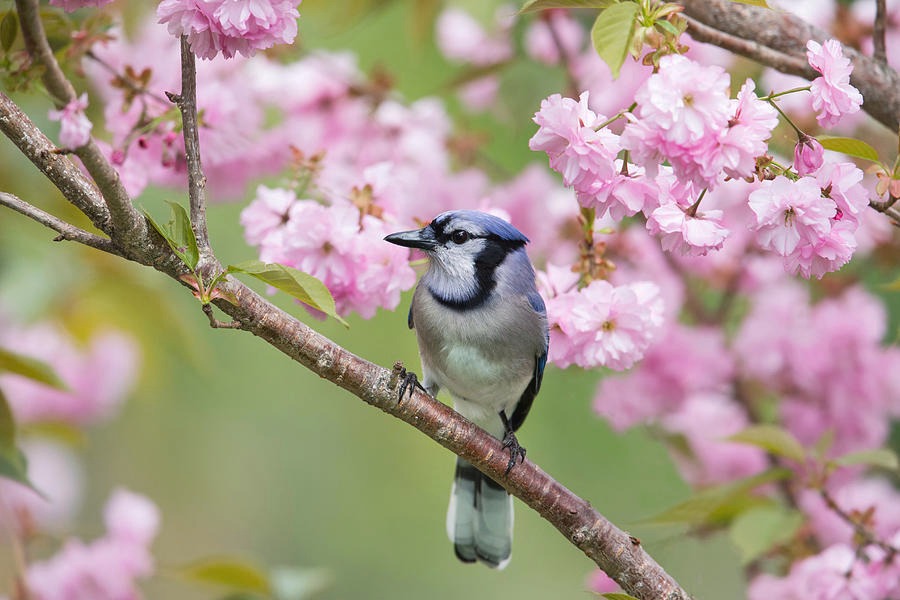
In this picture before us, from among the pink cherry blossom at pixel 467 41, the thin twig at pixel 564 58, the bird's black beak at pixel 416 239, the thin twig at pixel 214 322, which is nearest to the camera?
the thin twig at pixel 214 322

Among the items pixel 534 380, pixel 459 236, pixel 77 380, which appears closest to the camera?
pixel 459 236

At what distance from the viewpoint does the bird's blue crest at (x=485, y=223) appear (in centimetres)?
193

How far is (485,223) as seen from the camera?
1.97m

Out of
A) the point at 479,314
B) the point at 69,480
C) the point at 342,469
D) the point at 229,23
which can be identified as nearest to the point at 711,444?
the point at 479,314

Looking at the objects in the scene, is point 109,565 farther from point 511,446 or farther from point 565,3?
point 565,3

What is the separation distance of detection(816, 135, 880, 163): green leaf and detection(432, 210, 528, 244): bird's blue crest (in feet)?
2.22

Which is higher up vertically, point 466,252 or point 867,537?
point 466,252

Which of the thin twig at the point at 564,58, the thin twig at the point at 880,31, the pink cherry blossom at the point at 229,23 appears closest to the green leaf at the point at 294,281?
the pink cherry blossom at the point at 229,23

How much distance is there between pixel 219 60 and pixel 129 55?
0.28 metres

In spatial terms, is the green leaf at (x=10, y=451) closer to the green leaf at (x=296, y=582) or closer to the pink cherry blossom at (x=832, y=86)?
the green leaf at (x=296, y=582)

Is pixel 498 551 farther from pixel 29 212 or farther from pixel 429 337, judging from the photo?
pixel 29 212

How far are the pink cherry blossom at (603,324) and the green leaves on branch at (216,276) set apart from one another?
Result: 469 millimetres

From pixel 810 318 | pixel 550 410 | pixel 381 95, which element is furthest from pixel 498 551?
pixel 550 410

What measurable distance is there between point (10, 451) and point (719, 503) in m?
1.29
